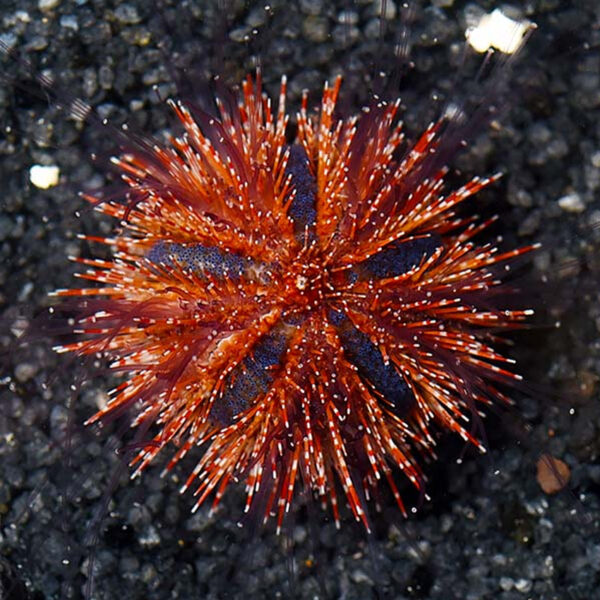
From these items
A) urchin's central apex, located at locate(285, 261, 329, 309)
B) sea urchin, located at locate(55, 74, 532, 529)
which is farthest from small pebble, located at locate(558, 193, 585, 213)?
urchin's central apex, located at locate(285, 261, 329, 309)

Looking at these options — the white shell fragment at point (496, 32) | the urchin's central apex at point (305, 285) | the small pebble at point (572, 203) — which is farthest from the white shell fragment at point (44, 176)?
the small pebble at point (572, 203)

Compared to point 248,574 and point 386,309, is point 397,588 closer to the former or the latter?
point 248,574

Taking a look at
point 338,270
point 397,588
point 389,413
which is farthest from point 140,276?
point 397,588

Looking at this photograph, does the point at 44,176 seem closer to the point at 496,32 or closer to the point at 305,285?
the point at 305,285

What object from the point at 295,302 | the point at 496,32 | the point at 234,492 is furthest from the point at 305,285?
the point at 496,32

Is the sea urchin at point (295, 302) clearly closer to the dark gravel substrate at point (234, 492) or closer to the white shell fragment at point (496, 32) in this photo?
the dark gravel substrate at point (234, 492)

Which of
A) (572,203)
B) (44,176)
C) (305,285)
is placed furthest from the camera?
(44,176)
